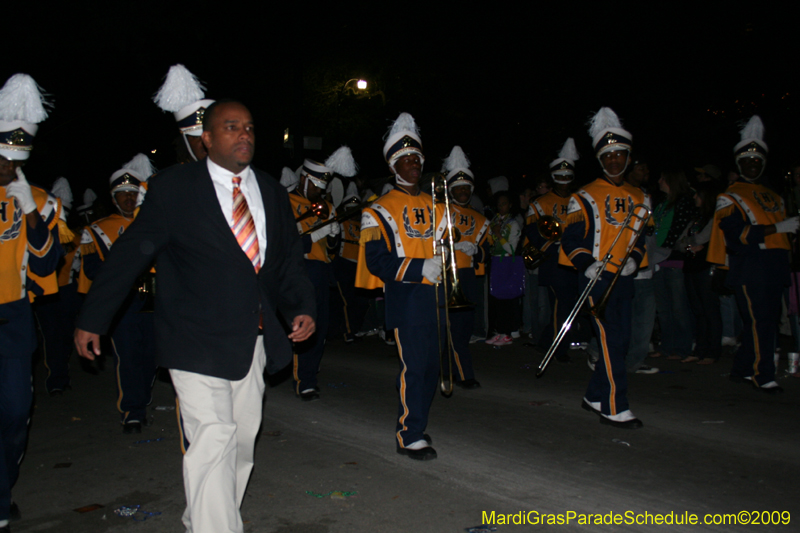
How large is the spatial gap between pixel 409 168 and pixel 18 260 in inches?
106

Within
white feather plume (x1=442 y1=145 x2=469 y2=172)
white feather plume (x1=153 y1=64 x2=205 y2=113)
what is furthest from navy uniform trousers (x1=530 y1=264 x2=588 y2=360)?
white feather plume (x1=153 y1=64 x2=205 y2=113)

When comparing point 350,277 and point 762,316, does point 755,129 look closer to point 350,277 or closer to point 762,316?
point 762,316

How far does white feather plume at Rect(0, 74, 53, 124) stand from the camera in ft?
15.0

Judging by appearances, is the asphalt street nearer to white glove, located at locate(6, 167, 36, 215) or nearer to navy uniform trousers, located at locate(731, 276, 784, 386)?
navy uniform trousers, located at locate(731, 276, 784, 386)

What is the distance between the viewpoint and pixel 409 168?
213 inches

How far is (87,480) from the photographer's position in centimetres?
496

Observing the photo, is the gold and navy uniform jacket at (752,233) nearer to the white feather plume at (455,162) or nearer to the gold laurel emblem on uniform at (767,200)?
the gold laurel emblem on uniform at (767,200)

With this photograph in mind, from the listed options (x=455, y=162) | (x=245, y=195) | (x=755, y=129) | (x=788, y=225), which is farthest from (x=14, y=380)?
(x=755, y=129)

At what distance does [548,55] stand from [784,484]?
14489mm

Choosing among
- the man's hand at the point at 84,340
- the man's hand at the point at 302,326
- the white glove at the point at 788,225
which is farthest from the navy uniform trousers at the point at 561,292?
the man's hand at the point at 84,340

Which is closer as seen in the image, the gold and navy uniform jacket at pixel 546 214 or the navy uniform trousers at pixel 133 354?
the navy uniform trousers at pixel 133 354

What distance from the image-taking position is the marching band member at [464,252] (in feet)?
24.5

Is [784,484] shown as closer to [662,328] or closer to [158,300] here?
[158,300]

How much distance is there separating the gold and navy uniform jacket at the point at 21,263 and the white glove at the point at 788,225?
20.5 ft
